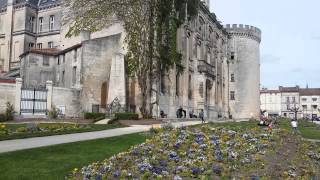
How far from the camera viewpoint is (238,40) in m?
86.8

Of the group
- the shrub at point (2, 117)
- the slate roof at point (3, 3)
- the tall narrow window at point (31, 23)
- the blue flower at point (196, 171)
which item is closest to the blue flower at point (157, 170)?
the blue flower at point (196, 171)

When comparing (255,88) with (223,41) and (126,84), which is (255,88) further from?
(126,84)

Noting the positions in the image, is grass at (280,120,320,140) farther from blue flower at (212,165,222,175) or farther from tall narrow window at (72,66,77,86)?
tall narrow window at (72,66,77,86)

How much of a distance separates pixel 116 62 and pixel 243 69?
1785 inches

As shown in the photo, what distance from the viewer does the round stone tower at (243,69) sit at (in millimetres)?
A: 85000

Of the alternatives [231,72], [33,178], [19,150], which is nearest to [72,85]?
[19,150]

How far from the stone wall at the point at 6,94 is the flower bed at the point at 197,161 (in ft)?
93.2

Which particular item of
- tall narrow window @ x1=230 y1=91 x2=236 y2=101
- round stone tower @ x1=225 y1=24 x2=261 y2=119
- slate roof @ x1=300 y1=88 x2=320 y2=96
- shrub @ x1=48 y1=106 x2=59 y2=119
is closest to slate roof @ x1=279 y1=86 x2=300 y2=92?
slate roof @ x1=300 y1=88 x2=320 y2=96

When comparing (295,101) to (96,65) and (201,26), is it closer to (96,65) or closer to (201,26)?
(201,26)

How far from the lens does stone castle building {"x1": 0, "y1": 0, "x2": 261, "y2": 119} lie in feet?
153

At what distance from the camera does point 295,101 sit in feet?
486

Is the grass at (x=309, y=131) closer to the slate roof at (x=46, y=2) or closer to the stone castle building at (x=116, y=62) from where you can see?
the stone castle building at (x=116, y=62)

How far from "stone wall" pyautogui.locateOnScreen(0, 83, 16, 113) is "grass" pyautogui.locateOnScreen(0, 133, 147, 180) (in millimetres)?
24293

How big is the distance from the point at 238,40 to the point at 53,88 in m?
51.2
